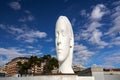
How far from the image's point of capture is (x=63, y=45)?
17.7 meters

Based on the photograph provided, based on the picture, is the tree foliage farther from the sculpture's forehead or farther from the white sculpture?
the sculpture's forehead

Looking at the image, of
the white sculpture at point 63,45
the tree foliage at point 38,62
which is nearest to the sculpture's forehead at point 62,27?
the white sculpture at point 63,45

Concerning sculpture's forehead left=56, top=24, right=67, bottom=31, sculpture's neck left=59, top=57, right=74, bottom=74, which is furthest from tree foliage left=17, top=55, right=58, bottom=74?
sculpture's forehead left=56, top=24, right=67, bottom=31

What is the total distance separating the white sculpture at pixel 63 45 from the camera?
1759 centimetres

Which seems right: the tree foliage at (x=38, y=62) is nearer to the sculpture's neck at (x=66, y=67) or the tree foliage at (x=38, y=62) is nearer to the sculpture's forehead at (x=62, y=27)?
the sculpture's neck at (x=66, y=67)

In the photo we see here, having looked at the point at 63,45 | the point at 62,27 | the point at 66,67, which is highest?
the point at 62,27

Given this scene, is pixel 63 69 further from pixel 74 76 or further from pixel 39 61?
pixel 39 61

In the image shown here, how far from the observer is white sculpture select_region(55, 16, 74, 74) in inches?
693

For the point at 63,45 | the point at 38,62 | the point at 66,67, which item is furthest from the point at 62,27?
the point at 38,62

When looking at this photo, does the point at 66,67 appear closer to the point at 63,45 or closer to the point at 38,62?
the point at 63,45

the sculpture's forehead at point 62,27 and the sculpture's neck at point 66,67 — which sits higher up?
the sculpture's forehead at point 62,27

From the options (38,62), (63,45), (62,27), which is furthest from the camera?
(38,62)

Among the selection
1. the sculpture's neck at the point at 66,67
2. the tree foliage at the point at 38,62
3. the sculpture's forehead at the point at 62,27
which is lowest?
the sculpture's neck at the point at 66,67

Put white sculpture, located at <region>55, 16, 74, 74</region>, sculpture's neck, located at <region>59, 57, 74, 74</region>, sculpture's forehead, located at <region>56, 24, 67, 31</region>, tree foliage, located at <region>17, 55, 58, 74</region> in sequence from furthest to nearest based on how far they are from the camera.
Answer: tree foliage, located at <region>17, 55, 58, 74</region> < sculpture's forehead, located at <region>56, 24, 67, 31</region> < sculpture's neck, located at <region>59, 57, 74, 74</region> < white sculpture, located at <region>55, 16, 74, 74</region>
